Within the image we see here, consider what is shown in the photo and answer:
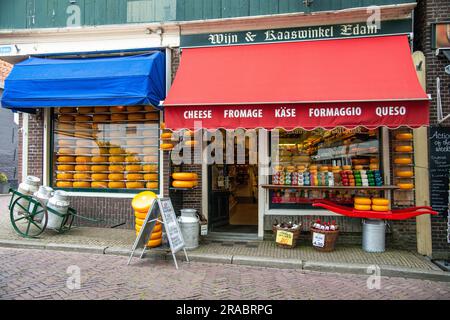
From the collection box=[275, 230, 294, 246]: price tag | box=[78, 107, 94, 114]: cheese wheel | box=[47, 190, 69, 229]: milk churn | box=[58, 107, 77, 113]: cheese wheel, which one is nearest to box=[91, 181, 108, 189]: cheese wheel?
box=[47, 190, 69, 229]: milk churn

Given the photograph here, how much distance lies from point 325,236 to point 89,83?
6.23m

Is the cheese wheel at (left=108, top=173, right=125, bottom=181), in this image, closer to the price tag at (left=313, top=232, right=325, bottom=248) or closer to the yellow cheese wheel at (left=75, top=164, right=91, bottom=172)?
the yellow cheese wheel at (left=75, top=164, right=91, bottom=172)

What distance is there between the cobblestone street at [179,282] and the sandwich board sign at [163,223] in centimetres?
36

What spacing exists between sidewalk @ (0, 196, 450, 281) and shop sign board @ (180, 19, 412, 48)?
4.72 m

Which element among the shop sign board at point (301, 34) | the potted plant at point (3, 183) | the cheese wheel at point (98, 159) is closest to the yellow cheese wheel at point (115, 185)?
the cheese wheel at point (98, 159)

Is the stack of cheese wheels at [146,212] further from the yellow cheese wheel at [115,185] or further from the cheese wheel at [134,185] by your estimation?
the yellow cheese wheel at [115,185]

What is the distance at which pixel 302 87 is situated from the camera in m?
6.68

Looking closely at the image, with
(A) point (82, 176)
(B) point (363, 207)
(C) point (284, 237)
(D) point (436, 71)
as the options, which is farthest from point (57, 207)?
(D) point (436, 71)

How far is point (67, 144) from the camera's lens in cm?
957

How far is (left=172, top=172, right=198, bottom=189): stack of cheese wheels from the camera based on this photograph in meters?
8.03

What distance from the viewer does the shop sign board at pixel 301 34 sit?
24.8ft

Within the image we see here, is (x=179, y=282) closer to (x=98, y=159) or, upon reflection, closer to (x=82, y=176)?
(x=98, y=159)

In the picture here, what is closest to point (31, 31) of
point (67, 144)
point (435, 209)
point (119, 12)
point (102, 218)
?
point (119, 12)
